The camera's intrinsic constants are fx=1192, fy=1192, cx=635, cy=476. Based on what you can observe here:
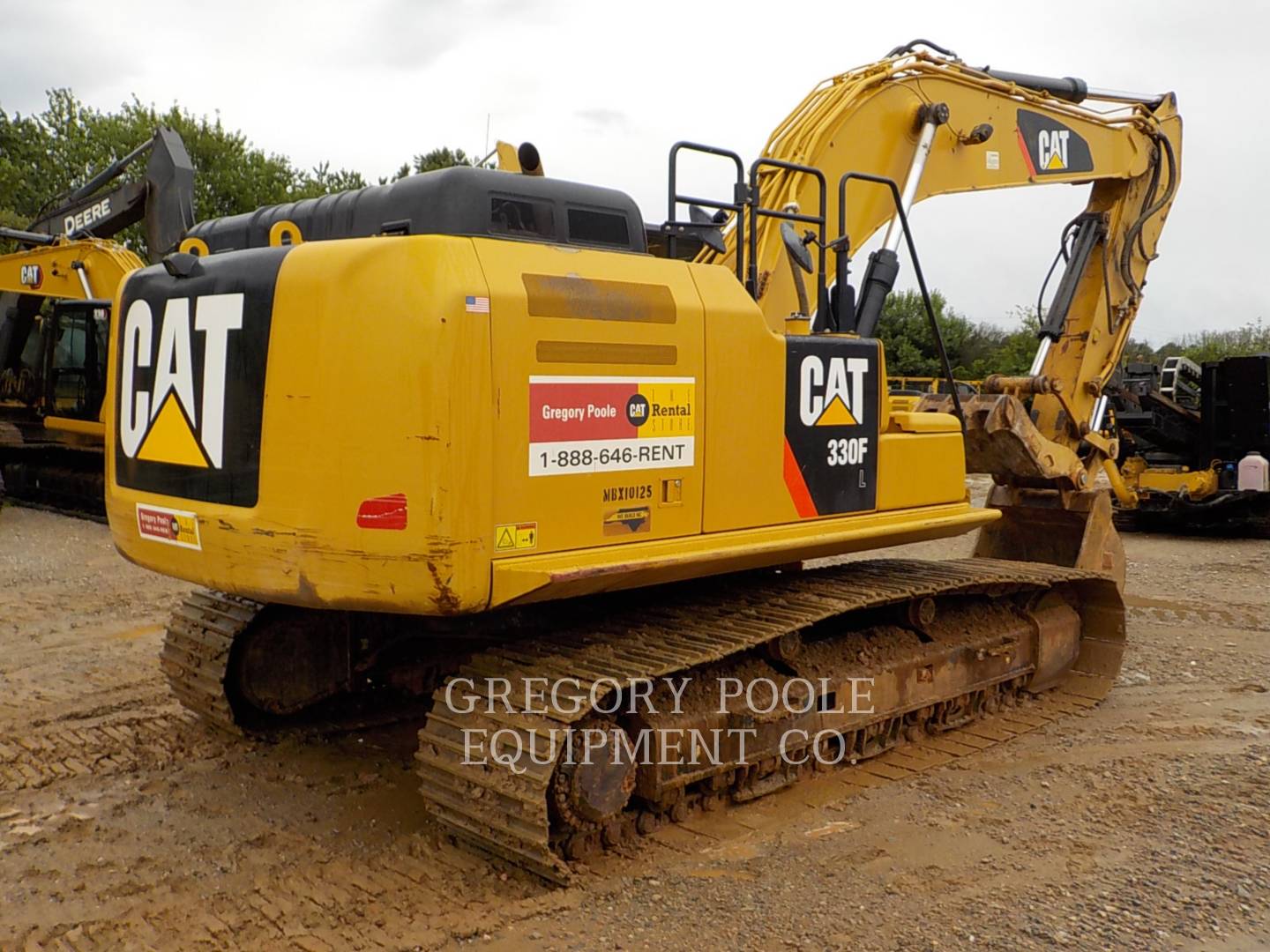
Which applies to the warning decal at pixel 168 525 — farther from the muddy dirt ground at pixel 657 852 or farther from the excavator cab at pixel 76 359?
the excavator cab at pixel 76 359

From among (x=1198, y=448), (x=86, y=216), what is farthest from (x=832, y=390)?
(x=86, y=216)

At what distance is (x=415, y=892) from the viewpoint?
13.0ft

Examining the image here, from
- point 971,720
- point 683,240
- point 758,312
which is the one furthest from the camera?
point 971,720

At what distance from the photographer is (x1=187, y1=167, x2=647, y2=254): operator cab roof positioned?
13.1 feet

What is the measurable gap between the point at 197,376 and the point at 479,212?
3.75ft

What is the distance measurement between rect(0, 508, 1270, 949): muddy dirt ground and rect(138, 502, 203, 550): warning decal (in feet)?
3.71

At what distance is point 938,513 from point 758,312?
60.8 inches

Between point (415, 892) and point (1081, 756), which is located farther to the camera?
point (1081, 756)

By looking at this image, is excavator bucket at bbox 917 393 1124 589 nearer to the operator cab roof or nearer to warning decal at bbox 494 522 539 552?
the operator cab roof

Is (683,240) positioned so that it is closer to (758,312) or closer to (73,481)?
(758,312)

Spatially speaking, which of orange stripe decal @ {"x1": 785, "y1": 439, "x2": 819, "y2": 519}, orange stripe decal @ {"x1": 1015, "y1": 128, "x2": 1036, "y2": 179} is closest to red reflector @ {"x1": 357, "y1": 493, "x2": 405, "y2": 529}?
orange stripe decal @ {"x1": 785, "y1": 439, "x2": 819, "y2": 519}

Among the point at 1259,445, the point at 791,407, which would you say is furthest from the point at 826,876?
the point at 1259,445

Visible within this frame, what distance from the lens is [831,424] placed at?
4.89 meters

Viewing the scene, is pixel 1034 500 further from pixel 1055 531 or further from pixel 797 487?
pixel 797 487
